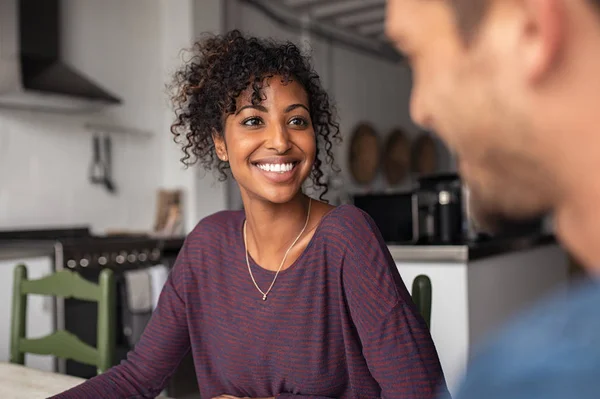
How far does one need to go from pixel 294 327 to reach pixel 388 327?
219 mm

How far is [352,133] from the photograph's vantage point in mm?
→ 5891

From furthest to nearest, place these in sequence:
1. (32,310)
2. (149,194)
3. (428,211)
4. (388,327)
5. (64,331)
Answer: (149,194) → (428,211) → (32,310) → (64,331) → (388,327)

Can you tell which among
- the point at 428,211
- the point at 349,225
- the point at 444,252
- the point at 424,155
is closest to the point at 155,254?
the point at 428,211

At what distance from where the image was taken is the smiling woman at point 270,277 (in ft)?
3.59

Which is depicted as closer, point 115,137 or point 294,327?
point 294,327

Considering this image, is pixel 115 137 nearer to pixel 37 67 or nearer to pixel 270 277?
pixel 37 67

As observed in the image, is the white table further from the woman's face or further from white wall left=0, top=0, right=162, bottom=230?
white wall left=0, top=0, right=162, bottom=230

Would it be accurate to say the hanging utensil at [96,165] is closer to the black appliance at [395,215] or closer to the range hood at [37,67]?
the range hood at [37,67]

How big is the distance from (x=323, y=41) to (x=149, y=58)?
6.32 feet

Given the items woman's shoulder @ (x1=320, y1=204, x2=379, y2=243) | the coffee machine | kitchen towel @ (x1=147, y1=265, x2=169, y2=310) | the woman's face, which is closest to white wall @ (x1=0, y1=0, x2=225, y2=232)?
kitchen towel @ (x1=147, y1=265, x2=169, y2=310)

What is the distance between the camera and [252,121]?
1.26m

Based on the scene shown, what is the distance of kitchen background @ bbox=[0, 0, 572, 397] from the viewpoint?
2.35m

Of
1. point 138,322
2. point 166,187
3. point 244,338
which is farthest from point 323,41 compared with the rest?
point 244,338

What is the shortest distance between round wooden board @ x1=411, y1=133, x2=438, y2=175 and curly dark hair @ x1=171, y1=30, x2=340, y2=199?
214 inches
